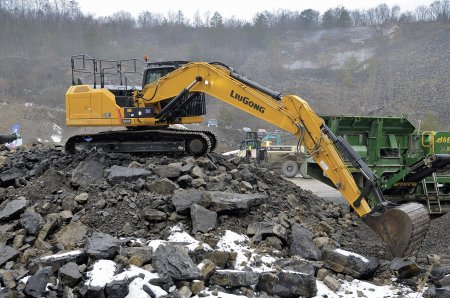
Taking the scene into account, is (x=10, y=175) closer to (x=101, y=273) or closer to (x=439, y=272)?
(x=101, y=273)

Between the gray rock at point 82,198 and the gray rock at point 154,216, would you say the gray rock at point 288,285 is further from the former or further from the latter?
the gray rock at point 82,198

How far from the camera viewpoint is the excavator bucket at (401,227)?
22.8 feet

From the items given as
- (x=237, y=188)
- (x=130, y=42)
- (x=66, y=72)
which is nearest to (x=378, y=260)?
(x=237, y=188)

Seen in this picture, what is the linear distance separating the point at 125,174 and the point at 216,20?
76.5 metres

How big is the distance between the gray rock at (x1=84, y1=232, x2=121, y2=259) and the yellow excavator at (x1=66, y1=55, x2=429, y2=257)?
3.32m

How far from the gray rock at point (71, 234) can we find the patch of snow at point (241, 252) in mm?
1822

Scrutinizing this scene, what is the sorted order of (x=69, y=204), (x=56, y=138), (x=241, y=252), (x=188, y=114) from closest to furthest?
(x=241, y=252)
(x=69, y=204)
(x=188, y=114)
(x=56, y=138)

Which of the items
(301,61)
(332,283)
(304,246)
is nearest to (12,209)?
(304,246)

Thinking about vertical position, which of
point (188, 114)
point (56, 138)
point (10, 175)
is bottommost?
point (10, 175)

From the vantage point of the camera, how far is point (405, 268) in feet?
21.5

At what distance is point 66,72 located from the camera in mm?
63625

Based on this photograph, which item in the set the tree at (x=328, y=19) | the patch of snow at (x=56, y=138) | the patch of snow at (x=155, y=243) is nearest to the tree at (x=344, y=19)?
the tree at (x=328, y=19)

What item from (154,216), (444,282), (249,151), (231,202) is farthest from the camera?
(249,151)

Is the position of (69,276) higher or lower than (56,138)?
lower
